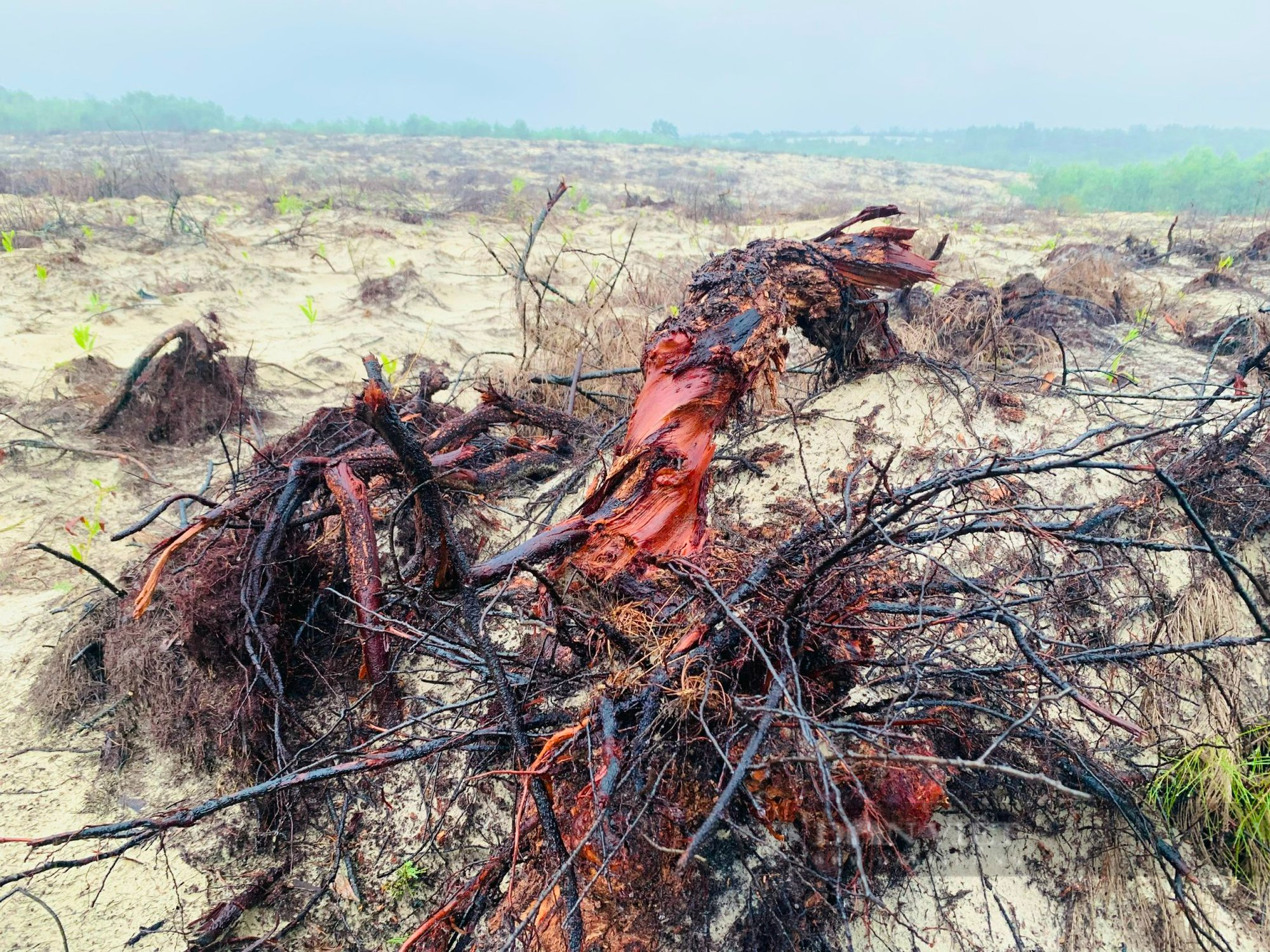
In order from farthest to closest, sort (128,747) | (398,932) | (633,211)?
1. (633,211)
2. (128,747)
3. (398,932)

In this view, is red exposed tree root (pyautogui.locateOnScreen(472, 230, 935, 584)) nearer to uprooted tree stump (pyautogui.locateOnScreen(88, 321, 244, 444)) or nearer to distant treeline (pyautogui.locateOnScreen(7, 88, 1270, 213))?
uprooted tree stump (pyautogui.locateOnScreen(88, 321, 244, 444))


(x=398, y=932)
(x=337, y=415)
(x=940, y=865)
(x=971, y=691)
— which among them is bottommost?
(x=398, y=932)

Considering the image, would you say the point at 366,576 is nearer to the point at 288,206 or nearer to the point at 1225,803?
the point at 1225,803

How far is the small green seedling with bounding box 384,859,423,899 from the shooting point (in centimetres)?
195

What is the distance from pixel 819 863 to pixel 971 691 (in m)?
0.72

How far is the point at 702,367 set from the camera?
2344mm

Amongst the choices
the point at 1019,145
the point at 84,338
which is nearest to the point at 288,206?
the point at 84,338

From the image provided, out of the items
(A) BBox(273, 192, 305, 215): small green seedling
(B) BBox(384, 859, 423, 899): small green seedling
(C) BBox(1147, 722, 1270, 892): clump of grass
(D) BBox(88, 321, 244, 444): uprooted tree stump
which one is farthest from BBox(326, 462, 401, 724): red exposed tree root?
(A) BBox(273, 192, 305, 215): small green seedling

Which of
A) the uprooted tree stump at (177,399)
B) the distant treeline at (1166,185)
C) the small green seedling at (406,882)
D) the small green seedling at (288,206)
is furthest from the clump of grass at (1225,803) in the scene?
the distant treeline at (1166,185)

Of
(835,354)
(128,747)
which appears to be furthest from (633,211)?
(128,747)

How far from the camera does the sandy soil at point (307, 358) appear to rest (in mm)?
1810

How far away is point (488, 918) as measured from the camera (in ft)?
5.62

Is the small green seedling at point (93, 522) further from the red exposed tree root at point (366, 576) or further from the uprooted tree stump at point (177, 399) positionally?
the red exposed tree root at point (366, 576)

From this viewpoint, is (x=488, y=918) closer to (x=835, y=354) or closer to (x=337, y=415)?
(x=337, y=415)
